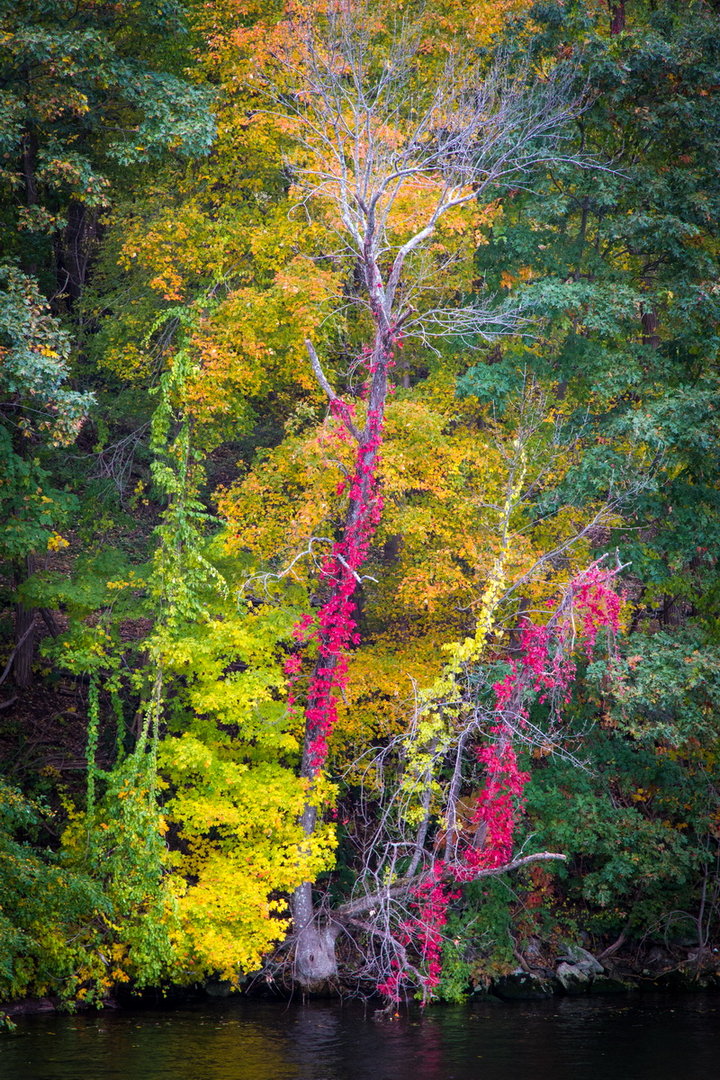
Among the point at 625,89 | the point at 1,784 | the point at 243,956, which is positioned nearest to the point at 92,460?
the point at 1,784

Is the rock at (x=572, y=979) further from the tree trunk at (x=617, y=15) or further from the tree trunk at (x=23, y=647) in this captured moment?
the tree trunk at (x=617, y=15)

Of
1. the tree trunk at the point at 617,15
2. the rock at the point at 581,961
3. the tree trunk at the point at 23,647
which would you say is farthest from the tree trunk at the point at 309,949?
the tree trunk at the point at 617,15

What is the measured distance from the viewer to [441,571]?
19.7 metres

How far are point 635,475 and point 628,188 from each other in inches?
188

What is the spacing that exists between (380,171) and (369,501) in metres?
5.40

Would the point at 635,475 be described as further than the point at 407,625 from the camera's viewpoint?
No

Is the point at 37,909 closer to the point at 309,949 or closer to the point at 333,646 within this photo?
the point at 309,949

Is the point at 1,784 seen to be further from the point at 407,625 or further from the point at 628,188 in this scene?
the point at 628,188

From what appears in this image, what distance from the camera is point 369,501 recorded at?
1847 cm

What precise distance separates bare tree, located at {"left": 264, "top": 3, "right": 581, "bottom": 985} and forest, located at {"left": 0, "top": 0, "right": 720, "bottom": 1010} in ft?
0.36

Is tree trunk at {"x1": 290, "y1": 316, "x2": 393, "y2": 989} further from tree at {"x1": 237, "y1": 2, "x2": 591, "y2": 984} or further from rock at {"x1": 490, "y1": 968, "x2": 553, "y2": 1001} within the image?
rock at {"x1": 490, "y1": 968, "x2": 553, "y2": 1001}

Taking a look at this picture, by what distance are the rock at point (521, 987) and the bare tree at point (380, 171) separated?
9.21ft

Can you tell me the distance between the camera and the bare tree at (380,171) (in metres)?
18.2

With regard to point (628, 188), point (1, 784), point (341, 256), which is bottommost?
point (1, 784)
